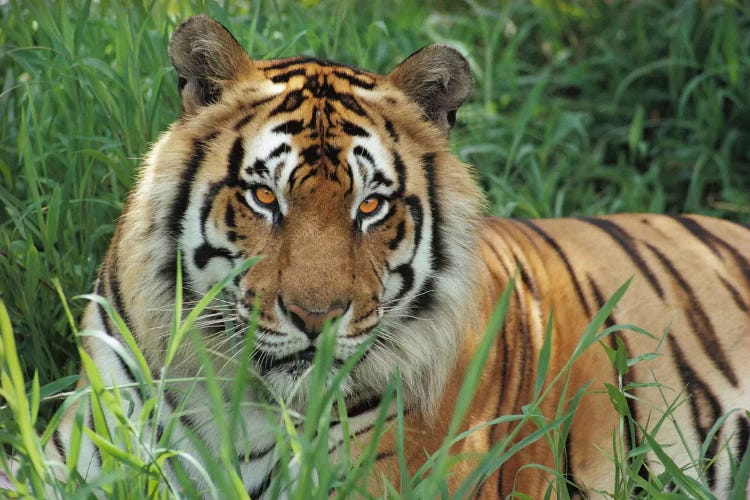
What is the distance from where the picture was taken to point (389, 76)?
7.38 ft

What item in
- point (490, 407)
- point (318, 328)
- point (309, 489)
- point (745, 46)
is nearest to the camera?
point (309, 489)

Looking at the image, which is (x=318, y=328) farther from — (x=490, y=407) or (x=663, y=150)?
(x=663, y=150)

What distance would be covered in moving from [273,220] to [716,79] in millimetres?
2929

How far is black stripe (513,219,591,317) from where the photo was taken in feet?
8.55

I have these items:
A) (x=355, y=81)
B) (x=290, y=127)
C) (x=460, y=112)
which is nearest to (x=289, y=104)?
(x=290, y=127)

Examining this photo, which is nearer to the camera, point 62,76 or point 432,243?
point 432,243

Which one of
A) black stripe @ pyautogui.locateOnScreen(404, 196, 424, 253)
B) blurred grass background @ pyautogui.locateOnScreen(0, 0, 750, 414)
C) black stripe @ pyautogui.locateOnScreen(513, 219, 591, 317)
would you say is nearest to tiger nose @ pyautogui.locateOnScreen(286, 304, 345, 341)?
black stripe @ pyautogui.locateOnScreen(404, 196, 424, 253)

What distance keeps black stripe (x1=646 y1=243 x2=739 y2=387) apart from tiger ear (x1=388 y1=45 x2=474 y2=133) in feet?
2.68

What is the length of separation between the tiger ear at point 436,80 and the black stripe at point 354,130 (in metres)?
0.20

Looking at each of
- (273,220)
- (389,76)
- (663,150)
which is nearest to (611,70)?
(663,150)

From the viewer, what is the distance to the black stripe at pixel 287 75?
7.16 ft

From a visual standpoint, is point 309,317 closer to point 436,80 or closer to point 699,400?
point 436,80

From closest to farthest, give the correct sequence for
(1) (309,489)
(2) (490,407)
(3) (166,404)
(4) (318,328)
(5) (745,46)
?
1. (1) (309,489)
2. (4) (318,328)
3. (3) (166,404)
4. (2) (490,407)
5. (5) (745,46)

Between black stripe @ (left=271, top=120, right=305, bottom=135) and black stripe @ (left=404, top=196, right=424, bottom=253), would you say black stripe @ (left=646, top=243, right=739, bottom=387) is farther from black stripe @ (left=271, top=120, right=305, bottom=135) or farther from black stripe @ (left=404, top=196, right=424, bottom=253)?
black stripe @ (left=271, top=120, right=305, bottom=135)
